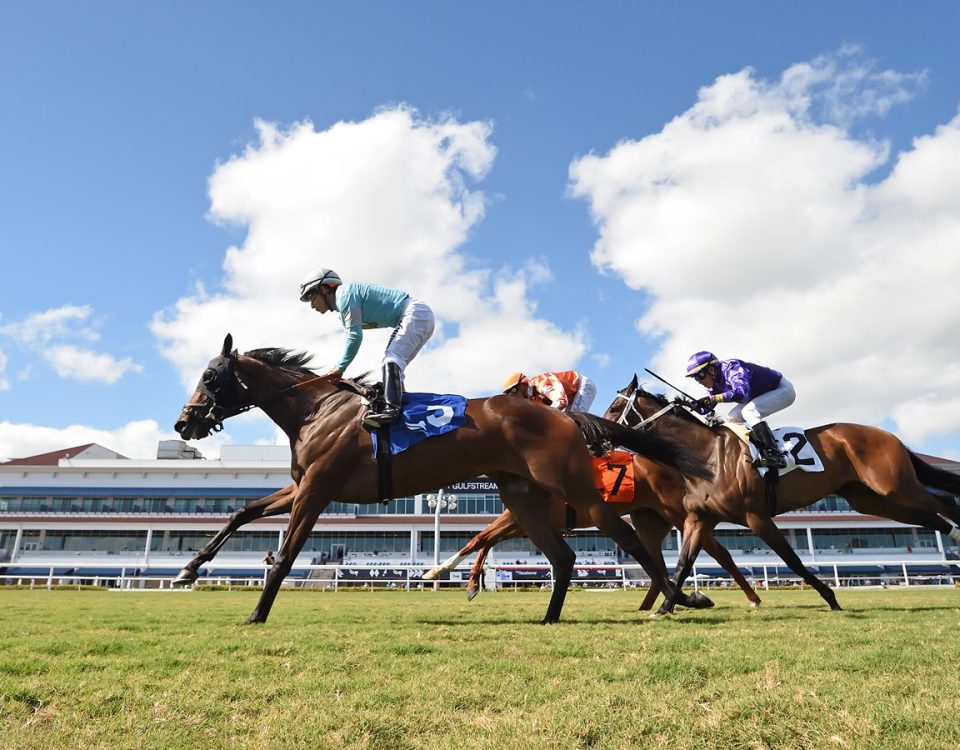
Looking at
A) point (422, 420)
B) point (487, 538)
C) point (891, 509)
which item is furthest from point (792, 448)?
point (422, 420)

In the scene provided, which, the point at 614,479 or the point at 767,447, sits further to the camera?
the point at 614,479

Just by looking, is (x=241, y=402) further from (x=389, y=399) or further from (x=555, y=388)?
(x=555, y=388)

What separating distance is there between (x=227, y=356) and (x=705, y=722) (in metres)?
6.07

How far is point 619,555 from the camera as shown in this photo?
5534cm

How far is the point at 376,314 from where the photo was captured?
693cm

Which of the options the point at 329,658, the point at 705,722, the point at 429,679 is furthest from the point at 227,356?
the point at 705,722

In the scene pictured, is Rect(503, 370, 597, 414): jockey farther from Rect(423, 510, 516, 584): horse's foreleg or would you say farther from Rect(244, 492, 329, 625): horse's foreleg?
Rect(244, 492, 329, 625): horse's foreleg

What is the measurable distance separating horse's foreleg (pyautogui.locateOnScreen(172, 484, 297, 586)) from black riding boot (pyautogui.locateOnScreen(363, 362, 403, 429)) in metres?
1.17

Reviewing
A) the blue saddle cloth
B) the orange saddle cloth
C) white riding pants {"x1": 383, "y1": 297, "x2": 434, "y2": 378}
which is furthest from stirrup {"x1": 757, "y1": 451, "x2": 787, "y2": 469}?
white riding pants {"x1": 383, "y1": 297, "x2": 434, "y2": 378}

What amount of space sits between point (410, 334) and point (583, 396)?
331cm

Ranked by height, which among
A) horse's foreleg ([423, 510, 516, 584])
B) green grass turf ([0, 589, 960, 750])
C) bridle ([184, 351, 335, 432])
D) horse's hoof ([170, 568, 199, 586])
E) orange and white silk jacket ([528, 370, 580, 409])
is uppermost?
orange and white silk jacket ([528, 370, 580, 409])

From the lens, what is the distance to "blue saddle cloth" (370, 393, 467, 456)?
6.44 m

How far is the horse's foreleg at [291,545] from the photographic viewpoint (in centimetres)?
603

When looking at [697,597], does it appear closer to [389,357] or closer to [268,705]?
[389,357]
